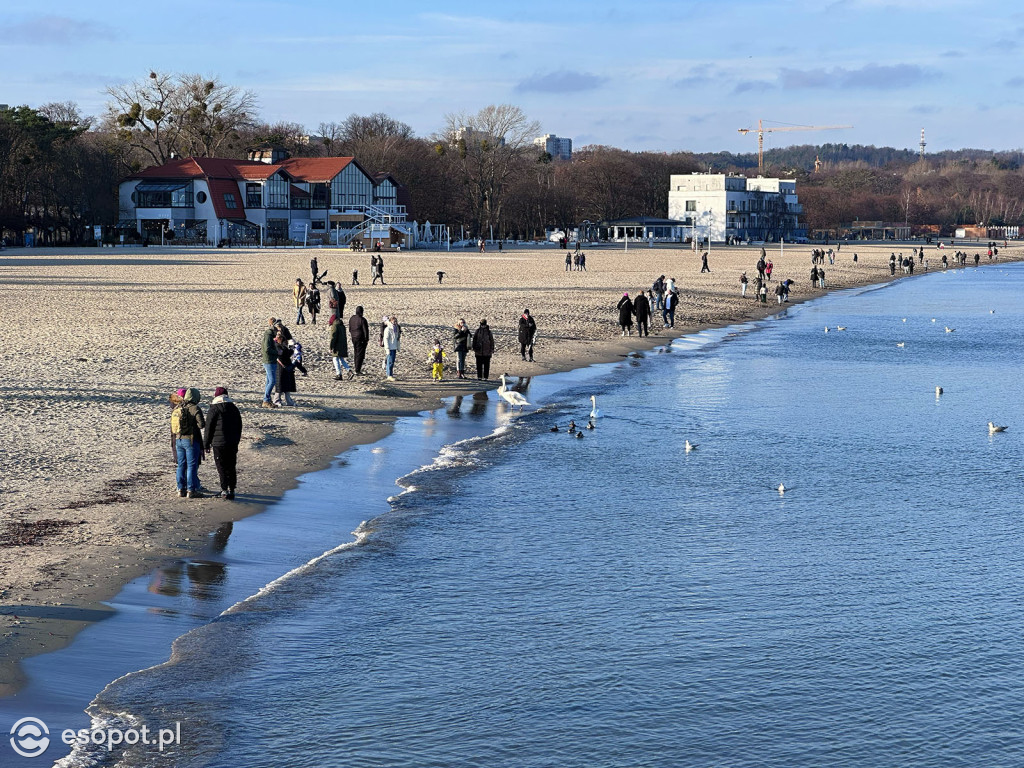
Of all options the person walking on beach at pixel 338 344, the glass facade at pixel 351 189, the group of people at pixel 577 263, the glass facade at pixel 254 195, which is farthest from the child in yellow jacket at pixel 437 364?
the glass facade at pixel 351 189

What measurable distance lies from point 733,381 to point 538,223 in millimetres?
118654

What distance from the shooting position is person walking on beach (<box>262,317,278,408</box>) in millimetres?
21578

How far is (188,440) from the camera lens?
15766mm

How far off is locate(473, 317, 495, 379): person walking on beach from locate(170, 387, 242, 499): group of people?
12.0 metres

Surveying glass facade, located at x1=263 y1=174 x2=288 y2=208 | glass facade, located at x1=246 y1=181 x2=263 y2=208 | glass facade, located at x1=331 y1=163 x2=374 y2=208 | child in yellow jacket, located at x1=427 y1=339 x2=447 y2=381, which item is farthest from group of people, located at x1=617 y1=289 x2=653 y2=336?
glass facade, located at x1=331 y1=163 x2=374 y2=208

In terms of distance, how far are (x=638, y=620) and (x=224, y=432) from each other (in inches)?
248

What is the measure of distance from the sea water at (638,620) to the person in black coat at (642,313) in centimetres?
1561

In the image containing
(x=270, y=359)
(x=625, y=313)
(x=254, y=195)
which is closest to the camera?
(x=270, y=359)

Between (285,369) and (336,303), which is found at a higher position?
(336,303)

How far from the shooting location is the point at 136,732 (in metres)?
9.73

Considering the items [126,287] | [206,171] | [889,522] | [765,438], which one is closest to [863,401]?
[765,438]

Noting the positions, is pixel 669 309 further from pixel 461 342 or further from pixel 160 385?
pixel 160 385

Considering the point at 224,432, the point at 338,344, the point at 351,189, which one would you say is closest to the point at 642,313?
the point at 338,344

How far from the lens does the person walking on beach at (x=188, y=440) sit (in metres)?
15.4
